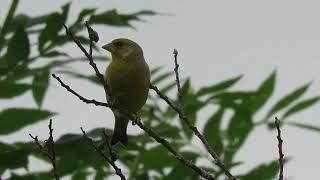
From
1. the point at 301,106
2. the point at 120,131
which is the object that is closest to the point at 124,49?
the point at 120,131

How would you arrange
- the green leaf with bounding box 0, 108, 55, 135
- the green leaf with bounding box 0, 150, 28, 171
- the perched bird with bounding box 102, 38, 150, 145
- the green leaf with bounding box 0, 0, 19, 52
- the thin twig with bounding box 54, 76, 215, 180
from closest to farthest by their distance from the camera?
the thin twig with bounding box 54, 76, 215, 180 → the green leaf with bounding box 0, 150, 28, 171 → the green leaf with bounding box 0, 108, 55, 135 → the green leaf with bounding box 0, 0, 19, 52 → the perched bird with bounding box 102, 38, 150, 145

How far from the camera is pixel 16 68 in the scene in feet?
14.6

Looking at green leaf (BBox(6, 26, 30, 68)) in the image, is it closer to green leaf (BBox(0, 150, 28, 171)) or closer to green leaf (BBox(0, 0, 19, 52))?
green leaf (BBox(0, 0, 19, 52))

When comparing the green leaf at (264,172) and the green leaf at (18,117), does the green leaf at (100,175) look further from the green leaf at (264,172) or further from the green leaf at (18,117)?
the green leaf at (264,172)

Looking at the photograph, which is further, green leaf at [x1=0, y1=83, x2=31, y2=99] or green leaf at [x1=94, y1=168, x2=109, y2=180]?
green leaf at [x1=94, y1=168, x2=109, y2=180]

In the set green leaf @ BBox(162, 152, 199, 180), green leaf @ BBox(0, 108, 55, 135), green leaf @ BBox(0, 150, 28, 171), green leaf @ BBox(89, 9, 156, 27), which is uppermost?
green leaf @ BBox(89, 9, 156, 27)

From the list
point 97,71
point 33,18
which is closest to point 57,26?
point 33,18

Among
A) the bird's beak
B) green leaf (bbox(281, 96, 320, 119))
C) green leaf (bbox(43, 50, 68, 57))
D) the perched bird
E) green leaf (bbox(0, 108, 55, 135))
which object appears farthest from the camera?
the bird's beak

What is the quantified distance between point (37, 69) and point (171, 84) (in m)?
1.09

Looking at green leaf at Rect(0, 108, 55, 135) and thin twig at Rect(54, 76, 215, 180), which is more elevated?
thin twig at Rect(54, 76, 215, 180)

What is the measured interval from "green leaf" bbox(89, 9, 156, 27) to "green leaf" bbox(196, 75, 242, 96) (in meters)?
0.54

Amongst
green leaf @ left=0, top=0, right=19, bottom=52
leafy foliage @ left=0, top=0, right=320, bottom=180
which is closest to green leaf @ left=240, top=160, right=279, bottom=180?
leafy foliage @ left=0, top=0, right=320, bottom=180

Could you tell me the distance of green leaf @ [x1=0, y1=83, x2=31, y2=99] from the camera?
14.3 feet

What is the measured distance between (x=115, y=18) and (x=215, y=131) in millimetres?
858
